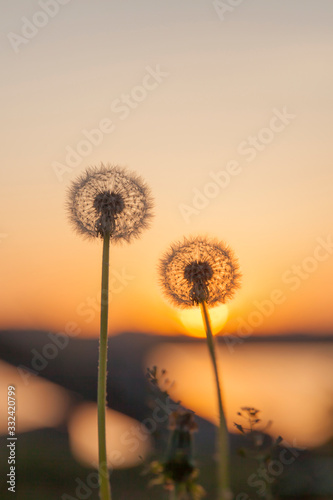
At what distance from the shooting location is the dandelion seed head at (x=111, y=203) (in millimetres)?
3367

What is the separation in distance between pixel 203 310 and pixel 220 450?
98 cm

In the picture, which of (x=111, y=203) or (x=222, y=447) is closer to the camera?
(x=222, y=447)

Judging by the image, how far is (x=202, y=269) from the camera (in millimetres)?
3482

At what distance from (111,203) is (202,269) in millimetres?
734

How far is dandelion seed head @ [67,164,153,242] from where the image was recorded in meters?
3.37

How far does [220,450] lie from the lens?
1877 mm

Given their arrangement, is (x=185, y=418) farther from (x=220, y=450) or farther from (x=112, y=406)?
(x=112, y=406)

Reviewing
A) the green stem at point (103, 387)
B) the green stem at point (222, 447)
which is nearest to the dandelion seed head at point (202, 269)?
the green stem at point (103, 387)

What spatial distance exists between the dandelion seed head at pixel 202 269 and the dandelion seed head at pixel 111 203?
0.30m

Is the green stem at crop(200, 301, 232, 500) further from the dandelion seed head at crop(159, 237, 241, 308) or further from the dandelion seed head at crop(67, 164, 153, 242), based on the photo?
the dandelion seed head at crop(67, 164, 153, 242)

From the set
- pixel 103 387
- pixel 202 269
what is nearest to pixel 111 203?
pixel 202 269

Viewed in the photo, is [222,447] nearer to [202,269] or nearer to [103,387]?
[103,387]

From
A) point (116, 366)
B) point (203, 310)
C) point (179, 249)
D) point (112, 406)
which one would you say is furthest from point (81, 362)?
point (203, 310)

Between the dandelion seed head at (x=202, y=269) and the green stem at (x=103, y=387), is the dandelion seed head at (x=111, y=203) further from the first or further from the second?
the green stem at (x=103, y=387)
